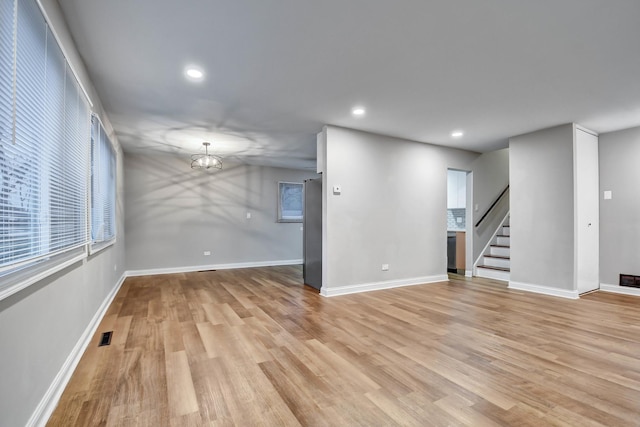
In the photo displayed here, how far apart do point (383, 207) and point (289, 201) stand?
3.52 meters

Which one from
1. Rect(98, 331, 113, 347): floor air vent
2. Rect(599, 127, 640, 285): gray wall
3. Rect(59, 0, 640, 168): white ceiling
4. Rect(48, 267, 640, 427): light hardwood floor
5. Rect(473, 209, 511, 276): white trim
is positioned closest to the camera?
Rect(48, 267, 640, 427): light hardwood floor

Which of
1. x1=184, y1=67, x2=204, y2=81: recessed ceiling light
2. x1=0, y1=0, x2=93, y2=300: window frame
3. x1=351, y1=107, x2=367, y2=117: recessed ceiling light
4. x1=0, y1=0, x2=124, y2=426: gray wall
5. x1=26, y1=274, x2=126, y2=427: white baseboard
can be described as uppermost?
x1=184, y1=67, x2=204, y2=81: recessed ceiling light

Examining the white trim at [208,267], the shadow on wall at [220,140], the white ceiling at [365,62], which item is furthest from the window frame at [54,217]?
the white trim at [208,267]

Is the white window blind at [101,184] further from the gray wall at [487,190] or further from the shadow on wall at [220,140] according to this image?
the gray wall at [487,190]

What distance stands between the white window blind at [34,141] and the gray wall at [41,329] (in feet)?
0.64

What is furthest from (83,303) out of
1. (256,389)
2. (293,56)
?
(293,56)

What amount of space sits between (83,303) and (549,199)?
19.7ft

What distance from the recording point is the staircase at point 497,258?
5789mm

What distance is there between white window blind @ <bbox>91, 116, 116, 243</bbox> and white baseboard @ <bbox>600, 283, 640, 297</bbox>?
707 centimetres

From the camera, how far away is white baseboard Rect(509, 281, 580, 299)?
14.1ft

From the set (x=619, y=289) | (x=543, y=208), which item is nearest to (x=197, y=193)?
(x=543, y=208)

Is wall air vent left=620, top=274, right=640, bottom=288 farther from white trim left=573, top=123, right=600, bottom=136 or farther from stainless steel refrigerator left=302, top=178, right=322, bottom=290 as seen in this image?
stainless steel refrigerator left=302, top=178, right=322, bottom=290

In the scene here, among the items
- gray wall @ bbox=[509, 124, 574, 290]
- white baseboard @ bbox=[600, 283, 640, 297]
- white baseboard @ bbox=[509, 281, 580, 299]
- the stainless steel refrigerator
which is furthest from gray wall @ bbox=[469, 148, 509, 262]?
the stainless steel refrigerator

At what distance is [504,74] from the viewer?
9.55 feet
